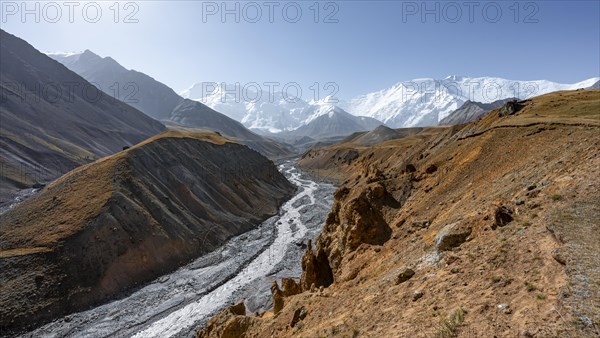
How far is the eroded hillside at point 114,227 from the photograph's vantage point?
1425 inches

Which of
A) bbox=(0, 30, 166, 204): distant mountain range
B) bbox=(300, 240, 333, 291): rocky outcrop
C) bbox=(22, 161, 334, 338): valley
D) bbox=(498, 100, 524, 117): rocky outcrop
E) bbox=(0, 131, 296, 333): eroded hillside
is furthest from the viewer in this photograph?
bbox=(0, 30, 166, 204): distant mountain range

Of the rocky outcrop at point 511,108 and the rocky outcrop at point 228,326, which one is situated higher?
the rocky outcrop at point 511,108

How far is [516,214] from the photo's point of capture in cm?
1593

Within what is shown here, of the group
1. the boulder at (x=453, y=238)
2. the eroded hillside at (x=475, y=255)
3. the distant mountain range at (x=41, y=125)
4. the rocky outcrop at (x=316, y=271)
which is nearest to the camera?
the eroded hillside at (x=475, y=255)

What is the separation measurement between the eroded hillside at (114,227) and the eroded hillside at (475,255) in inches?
937

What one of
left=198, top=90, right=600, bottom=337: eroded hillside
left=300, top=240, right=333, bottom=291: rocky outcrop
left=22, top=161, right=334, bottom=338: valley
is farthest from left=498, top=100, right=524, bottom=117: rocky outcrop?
left=22, top=161, right=334, bottom=338: valley

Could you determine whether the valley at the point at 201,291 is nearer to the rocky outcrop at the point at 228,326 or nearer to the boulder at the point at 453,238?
the rocky outcrop at the point at 228,326

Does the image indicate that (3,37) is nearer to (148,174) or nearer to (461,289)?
(148,174)

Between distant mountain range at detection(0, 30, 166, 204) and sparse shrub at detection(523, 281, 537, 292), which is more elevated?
distant mountain range at detection(0, 30, 166, 204)

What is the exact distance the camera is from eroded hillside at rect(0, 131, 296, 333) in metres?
36.2

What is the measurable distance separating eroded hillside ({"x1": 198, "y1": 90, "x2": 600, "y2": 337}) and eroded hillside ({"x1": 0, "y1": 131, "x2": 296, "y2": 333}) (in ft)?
78.1

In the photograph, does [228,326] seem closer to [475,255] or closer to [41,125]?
[475,255]

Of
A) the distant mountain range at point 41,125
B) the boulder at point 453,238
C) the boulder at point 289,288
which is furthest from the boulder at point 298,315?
the distant mountain range at point 41,125

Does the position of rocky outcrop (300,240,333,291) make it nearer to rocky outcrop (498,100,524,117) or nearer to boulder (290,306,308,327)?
boulder (290,306,308,327)
